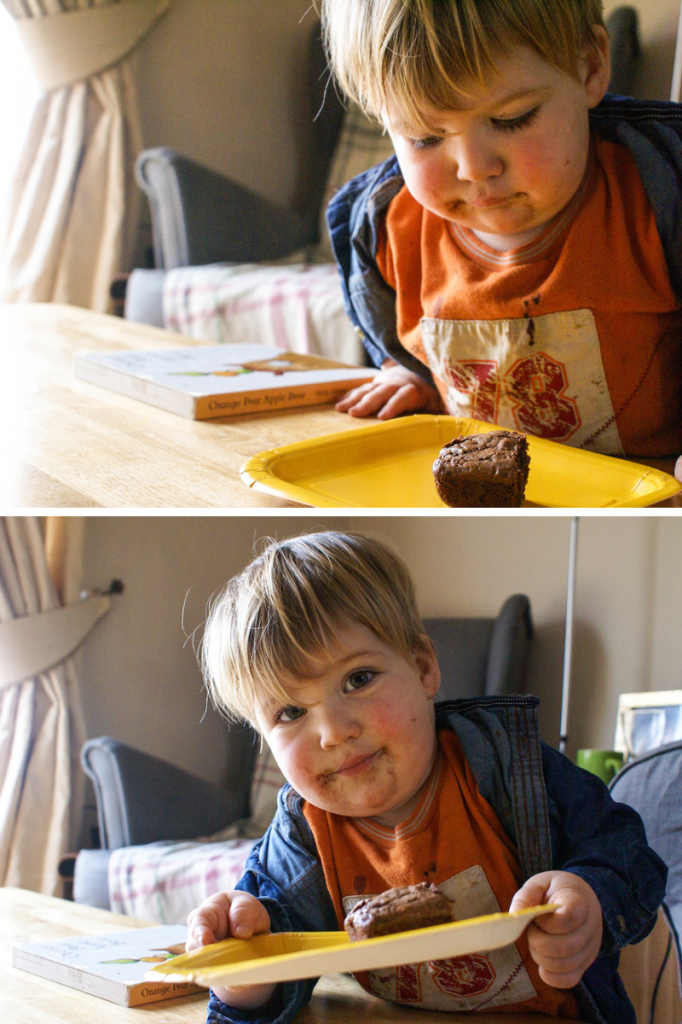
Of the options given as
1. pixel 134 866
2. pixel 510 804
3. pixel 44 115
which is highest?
pixel 44 115

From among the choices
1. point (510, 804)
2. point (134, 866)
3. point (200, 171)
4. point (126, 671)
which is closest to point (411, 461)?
point (510, 804)

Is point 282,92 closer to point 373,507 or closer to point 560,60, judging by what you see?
point 560,60

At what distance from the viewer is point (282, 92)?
304cm

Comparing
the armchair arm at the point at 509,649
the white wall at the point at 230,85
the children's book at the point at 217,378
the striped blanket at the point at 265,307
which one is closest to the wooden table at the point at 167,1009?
the children's book at the point at 217,378

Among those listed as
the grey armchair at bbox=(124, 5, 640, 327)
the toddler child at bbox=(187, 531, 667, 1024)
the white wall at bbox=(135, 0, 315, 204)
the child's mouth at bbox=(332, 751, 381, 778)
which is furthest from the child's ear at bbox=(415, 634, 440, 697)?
the white wall at bbox=(135, 0, 315, 204)

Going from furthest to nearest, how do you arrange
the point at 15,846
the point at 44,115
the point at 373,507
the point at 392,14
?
the point at 44,115 < the point at 15,846 < the point at 392,14 < the point at 373,507

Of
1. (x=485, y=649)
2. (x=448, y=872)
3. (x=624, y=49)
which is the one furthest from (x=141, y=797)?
(x=624, y=49)

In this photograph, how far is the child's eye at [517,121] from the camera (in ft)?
2.36

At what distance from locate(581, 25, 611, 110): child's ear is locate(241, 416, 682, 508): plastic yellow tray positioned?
318 mm

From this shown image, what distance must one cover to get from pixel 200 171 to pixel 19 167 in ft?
2.26

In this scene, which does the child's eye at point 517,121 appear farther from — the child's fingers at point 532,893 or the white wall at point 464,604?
the white wall at point 464,604

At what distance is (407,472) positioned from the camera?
0.71 m

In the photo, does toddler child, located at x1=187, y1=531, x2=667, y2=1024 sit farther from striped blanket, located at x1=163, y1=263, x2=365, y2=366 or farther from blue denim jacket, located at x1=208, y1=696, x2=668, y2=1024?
striped blanket, located at x1=163, y1=263, x2=365, y2=366

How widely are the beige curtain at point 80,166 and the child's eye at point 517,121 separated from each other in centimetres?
233
